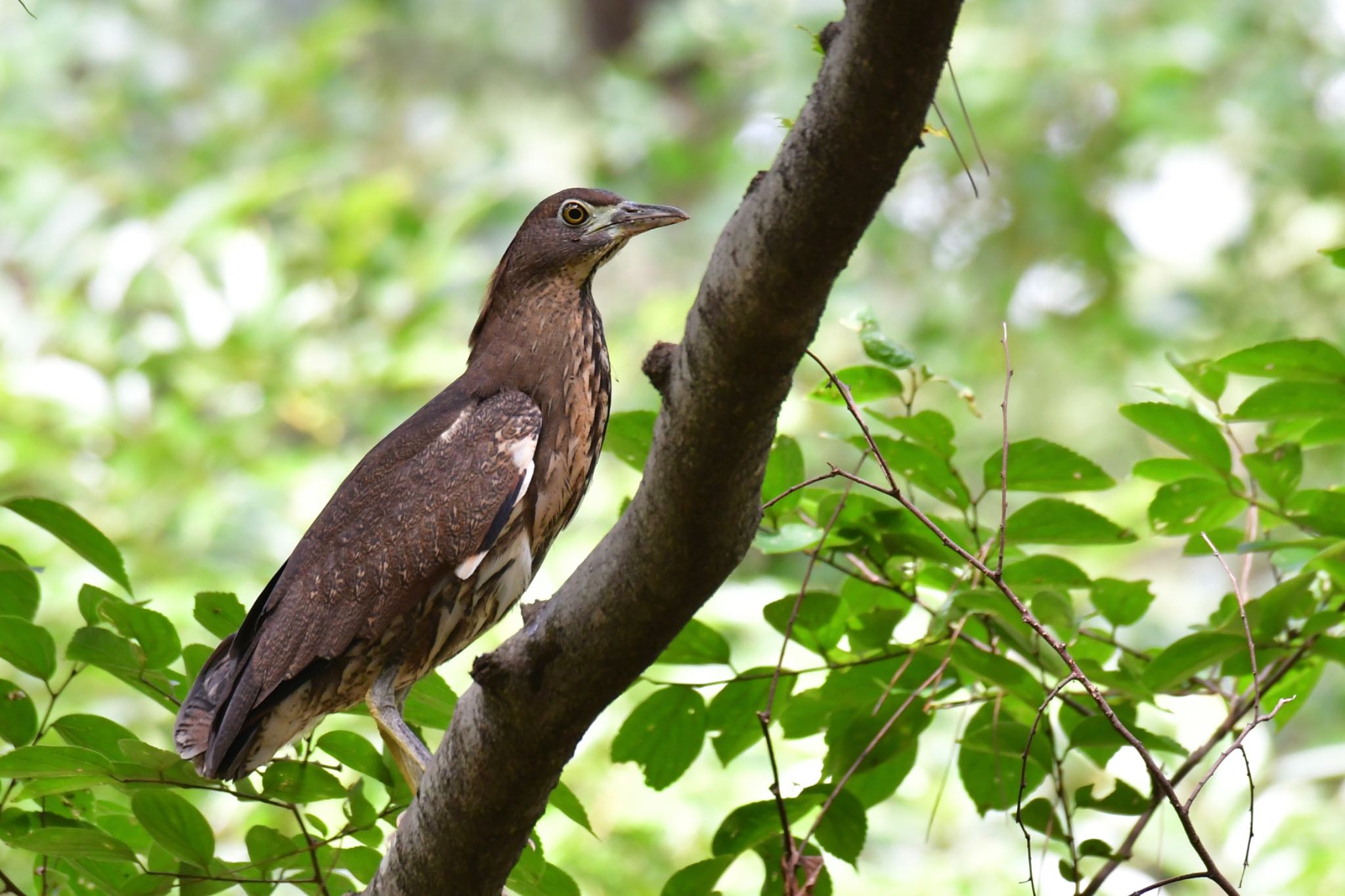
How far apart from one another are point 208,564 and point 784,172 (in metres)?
5.03

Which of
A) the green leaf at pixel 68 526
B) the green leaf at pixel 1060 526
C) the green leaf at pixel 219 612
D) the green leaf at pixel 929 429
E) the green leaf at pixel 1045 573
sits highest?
the green leaf at pixel 929 429

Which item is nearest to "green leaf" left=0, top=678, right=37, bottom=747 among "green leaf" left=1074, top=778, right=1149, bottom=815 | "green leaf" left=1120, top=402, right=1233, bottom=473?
"green leaf" left=1074, top=778, right=1149, bottom=815

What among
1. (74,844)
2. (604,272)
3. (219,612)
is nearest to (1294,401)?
(219,612)

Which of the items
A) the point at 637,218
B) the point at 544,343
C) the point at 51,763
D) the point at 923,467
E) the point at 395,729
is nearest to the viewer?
the point at 51,763

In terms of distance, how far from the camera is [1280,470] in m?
2.51

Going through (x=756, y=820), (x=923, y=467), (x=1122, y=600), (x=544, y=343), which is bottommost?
(x=756, y=820)

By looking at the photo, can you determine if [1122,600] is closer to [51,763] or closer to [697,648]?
[697,648]

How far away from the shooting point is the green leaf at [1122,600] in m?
2.52

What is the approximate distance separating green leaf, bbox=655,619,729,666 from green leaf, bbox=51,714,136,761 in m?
1.02

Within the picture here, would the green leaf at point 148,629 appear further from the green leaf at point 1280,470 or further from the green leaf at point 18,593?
the green leaf at point 1280,470

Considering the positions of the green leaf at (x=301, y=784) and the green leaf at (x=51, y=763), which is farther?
the green leaf at (x=301, y=784)

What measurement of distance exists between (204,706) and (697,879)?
123cm

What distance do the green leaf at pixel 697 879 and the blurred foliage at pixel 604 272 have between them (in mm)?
1500

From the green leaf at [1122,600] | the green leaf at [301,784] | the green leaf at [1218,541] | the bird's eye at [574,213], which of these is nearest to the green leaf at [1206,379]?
the green leaf at [1218,541]
